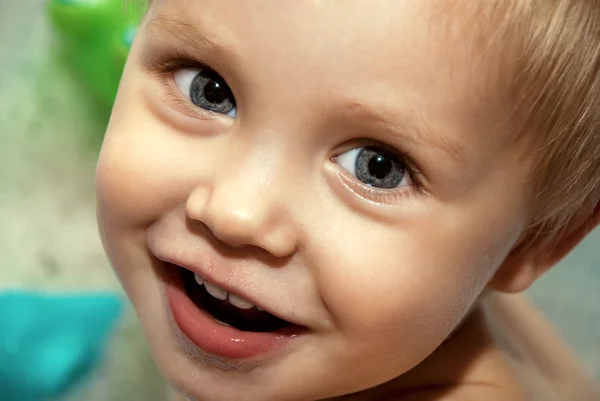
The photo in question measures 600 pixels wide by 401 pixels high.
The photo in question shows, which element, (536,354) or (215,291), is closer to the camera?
(215,291)

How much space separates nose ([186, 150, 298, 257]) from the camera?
0.54 meters

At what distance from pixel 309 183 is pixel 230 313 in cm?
16

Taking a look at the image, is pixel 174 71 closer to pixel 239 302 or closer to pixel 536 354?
pixel 239 302

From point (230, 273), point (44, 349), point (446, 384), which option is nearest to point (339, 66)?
point (230, 273)

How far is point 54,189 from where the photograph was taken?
1311 millimetres

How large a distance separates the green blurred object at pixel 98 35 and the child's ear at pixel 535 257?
66 centimetres

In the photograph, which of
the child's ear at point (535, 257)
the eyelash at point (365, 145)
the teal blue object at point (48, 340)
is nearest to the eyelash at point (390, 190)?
the eyelash at point (365, 145)

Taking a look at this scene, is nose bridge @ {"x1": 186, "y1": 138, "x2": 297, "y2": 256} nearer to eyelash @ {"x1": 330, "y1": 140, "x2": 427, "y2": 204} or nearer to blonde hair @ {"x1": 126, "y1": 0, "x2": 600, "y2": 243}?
eyelash @ {"x1": 330, "y1": 140, "x2": 427, "y2": 204}

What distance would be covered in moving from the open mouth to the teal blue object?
0.48 meters

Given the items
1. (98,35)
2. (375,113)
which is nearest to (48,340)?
(98,35)

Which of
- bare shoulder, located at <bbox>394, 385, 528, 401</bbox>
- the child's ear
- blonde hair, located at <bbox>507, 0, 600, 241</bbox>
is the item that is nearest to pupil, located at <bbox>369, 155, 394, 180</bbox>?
blonde hair, located at <bbox>507, 0, 600, 241</bbox>

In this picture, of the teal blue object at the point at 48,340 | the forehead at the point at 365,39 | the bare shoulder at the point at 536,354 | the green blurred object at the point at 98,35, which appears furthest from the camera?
the green blurred object at the point at 98,35

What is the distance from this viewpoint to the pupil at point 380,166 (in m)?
0.58

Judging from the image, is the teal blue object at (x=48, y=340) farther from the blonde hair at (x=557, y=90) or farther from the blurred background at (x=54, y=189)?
the blonde hair at (x=557, y=90)
